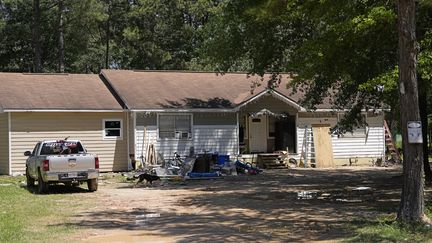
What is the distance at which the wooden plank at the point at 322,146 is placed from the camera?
2964 cm

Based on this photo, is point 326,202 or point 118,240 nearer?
point 118,240

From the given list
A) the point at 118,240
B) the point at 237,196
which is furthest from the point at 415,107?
the point at 237,196

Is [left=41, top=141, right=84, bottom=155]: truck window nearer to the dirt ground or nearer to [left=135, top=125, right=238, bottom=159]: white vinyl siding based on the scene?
the dirt ground

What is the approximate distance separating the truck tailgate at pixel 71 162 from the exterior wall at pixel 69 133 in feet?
26.1

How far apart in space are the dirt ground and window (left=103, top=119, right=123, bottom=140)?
5.32 meters

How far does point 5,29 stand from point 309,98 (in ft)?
91.5

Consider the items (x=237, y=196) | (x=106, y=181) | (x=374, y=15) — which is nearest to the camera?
(x=374, y=15)

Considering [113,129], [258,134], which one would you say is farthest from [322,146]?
[113,129]

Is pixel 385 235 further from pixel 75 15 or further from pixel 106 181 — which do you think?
pixel 75 15

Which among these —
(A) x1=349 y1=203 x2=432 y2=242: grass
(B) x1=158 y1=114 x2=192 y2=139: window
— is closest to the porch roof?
(B) x1=158 y1=114 x2=192 y2=139: window

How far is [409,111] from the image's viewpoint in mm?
10617

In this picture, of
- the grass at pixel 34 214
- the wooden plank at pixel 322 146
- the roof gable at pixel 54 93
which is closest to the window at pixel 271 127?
the wooden plank at pixel 322 146

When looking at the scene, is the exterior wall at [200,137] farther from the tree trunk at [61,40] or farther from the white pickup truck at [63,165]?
the tree trunk at [61,40]

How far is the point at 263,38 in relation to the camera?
2053 cm
